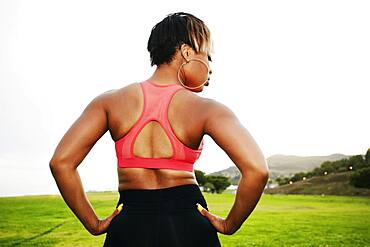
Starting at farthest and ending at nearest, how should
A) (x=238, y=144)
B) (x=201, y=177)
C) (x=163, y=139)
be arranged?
(x=201, y=177) < (x=163, y=139) < (x=238, y=144)

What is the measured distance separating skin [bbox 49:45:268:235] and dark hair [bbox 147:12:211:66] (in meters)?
0.04

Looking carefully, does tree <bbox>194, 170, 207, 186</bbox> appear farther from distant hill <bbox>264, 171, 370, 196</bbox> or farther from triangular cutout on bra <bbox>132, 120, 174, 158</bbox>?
triangular cutout on bra <bbox>132, 120, 174, 158</bbox>

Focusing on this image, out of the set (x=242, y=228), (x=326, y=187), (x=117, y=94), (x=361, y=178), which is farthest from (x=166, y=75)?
(x=326, y=187)

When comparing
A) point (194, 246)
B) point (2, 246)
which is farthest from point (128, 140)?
point (2, 246)

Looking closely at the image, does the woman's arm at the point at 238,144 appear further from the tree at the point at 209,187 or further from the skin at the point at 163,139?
the tree at the point at 209,187

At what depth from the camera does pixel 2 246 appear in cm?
1245

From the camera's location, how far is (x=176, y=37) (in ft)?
7.81

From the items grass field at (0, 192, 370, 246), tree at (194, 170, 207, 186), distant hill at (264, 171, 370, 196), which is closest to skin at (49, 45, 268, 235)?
grass field at (0, 192, 370, 246)

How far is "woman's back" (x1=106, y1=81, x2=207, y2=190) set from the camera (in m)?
2.15

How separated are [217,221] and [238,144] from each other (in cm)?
44

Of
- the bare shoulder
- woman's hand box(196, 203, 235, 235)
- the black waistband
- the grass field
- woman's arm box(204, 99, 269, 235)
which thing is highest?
the bare shoulder

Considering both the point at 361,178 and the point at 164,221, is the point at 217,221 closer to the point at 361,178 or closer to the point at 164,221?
the point at 164,221

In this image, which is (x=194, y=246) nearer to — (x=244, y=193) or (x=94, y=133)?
(x=244, y=193)

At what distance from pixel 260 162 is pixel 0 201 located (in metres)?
23.6
